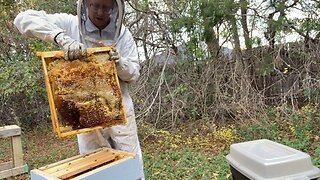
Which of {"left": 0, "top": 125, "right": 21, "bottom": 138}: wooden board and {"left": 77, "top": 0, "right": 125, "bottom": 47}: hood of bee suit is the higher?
{"left": 77, "top": 0, "right": 125, "bottom": 47}: hood of bee suit

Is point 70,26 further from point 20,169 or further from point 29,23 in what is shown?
point 20,169

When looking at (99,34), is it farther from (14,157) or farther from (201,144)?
(201,144)

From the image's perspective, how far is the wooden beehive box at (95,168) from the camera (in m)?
1.29

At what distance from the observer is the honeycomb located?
5.07ft

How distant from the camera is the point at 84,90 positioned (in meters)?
1.61

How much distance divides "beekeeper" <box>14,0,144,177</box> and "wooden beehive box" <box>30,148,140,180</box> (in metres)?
0.34

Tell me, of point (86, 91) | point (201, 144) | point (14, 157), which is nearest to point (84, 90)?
point (86, 91)

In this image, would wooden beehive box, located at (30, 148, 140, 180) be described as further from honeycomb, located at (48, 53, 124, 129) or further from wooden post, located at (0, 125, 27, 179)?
wooden post, located at (0, 125, 27, 179)

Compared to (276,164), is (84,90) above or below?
above

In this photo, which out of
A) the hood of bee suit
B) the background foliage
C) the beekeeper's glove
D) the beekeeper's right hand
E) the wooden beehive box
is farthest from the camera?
the background foliage

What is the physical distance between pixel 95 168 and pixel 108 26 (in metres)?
0.79

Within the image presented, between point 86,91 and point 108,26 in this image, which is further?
point 108,26

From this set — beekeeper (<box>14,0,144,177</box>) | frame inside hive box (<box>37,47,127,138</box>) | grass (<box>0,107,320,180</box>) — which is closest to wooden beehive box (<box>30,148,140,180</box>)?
frame inside hive box (<box>37,47,127,138</box>)

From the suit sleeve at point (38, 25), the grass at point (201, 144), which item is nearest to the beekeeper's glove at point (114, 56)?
the suit sleeve at point (38, 25)
